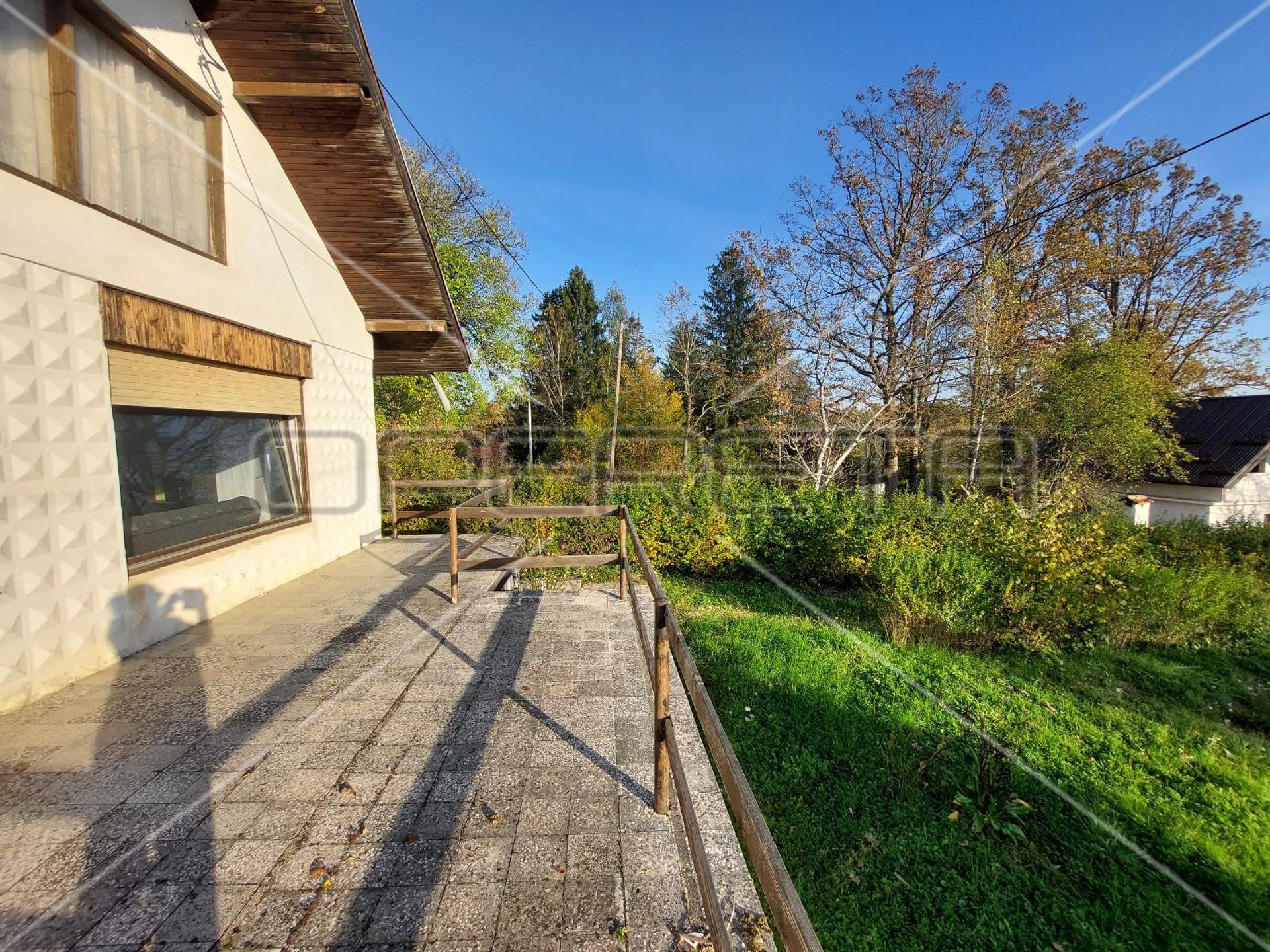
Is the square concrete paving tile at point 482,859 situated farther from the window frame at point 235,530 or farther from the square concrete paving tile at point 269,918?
the window frame at point 235,530

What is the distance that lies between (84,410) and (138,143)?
1929 mm

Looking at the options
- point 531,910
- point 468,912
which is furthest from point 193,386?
point 531,910

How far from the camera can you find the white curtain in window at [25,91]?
2.71 meters

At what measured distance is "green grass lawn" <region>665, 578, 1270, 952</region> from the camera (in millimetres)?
2393

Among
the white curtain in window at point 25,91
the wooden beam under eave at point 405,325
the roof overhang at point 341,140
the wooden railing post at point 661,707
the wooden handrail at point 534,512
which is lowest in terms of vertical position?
the wooden railing post at point 661,707

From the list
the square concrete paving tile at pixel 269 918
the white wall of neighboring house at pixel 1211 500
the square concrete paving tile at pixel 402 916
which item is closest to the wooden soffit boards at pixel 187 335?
the square concrete paving tile at pixel 269 918

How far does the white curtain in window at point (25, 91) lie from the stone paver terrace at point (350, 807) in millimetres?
2655

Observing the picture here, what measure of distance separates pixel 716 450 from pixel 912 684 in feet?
44.8

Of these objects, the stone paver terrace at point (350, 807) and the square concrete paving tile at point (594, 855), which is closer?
the stone paver terrace at point (350, 807)

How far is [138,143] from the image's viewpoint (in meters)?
3.48

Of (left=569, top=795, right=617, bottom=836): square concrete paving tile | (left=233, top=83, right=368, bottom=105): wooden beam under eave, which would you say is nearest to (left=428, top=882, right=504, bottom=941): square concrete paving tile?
(left=569, top=795, right=617, bottom=836): square concrete paving tile

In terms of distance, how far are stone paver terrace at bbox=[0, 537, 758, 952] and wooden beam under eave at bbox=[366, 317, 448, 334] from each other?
14.1 ft

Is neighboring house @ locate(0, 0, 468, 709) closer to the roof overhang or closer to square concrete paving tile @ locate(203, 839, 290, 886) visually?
the roof overhang

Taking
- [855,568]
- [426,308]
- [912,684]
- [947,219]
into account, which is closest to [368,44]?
[426,308]
